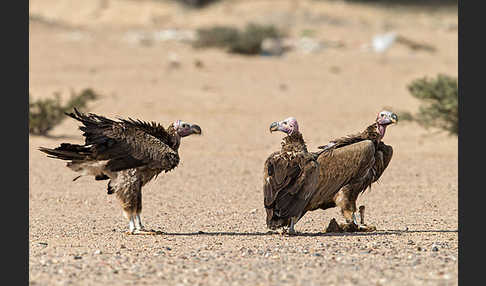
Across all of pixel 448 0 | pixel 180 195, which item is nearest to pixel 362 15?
pixel 448 0

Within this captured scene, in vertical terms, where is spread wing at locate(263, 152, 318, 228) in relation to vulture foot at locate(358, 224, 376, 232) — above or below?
above

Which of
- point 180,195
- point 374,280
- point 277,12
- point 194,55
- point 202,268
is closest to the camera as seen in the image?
point 374,280

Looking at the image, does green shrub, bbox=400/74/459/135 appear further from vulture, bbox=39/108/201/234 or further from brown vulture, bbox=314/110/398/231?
vulture, bbox=39/108/201/234

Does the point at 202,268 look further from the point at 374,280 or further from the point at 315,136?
the point at 315,136

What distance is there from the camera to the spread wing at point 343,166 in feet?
33.6

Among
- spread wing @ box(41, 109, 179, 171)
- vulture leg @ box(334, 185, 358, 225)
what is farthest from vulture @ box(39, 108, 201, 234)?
vulture leg @ box(334, 185, 358, 225)

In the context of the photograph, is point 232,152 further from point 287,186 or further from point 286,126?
point 287,186

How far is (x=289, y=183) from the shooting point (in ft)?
32.2

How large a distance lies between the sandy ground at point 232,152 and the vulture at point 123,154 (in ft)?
1.82

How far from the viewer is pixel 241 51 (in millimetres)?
32469

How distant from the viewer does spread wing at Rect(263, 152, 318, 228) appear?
9781mm

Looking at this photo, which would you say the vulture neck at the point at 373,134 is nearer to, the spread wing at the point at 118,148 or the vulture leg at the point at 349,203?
the vulture leg at the point at 349,203

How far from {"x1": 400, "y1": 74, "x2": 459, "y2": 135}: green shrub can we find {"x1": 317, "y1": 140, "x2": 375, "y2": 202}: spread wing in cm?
986

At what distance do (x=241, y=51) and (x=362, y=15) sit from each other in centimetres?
1664
